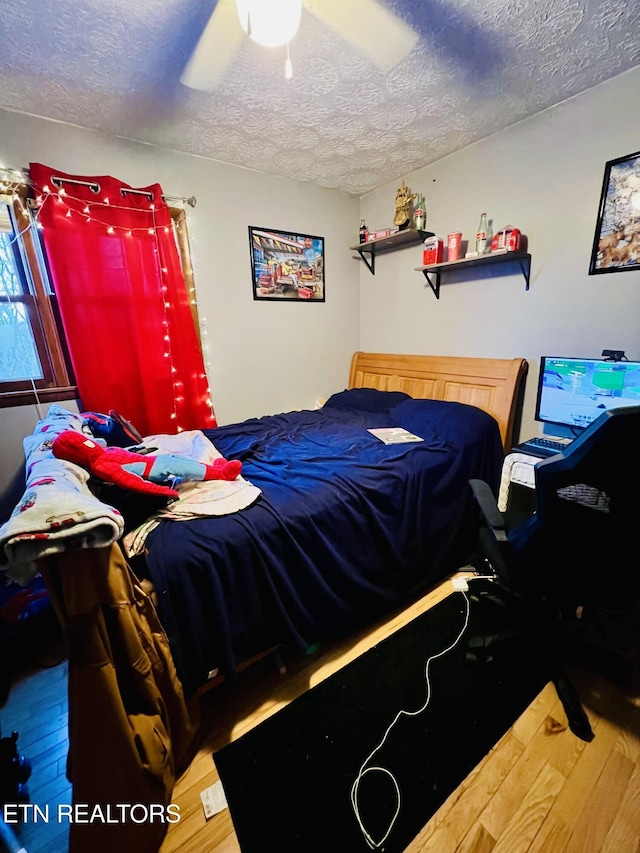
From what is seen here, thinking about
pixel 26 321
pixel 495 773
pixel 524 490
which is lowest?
pixel 495 773

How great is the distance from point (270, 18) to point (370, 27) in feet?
1.72

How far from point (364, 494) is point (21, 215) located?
2398 mm

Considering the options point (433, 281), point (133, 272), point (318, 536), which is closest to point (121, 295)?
→ point (133, 272)

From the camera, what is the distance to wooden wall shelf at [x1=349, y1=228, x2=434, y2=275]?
8.57 feet

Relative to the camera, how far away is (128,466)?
4.19 ft

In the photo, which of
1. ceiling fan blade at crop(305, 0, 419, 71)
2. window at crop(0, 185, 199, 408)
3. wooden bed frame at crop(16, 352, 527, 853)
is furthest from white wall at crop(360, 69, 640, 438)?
window at crop(0, 185, 199, 408)

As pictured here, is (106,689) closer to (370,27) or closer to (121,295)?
(121,295)

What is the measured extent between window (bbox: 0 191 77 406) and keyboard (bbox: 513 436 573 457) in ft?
9.00

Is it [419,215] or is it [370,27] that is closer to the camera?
[370,27]

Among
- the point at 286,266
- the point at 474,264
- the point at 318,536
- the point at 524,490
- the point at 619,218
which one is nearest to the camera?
the point at 318,536

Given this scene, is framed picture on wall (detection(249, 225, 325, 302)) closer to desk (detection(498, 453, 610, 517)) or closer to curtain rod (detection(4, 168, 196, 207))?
curtain rod (detection(4, 168, 196, 207))

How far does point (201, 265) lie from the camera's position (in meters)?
2.50

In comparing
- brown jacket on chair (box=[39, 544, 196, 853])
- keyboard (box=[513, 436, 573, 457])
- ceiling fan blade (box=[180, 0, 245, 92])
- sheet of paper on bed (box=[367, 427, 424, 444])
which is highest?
ceiling fan blade (box=[180, 0, 245, 92])

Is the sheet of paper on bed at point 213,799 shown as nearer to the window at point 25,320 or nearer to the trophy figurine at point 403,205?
the window at point 25,320
